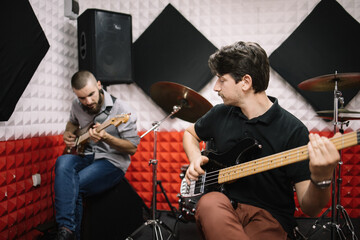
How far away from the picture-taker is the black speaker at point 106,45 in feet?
8.91

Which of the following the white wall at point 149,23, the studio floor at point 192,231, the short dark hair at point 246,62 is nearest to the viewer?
the short dark hair at point 246,62

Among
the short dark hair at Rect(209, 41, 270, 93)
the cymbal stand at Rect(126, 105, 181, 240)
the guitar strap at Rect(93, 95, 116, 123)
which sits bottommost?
the cymbal stand at Rect(126, 105, 181, 240)

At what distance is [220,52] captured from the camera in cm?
142

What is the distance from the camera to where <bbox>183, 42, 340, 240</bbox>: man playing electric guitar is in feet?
3.21

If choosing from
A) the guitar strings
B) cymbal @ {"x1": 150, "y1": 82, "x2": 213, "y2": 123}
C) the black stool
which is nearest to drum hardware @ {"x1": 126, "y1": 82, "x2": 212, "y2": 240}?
cymbal @ {"x1": 150, "y1": 82, "x2": 213, "y2": 123}

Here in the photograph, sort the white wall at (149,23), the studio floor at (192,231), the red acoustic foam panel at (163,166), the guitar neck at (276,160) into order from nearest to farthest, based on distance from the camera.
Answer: the guitar neck at (276,160) < the studio floor at (192,231) < the white wall at (149,23) < the red acoustic foam panel at (163,166)

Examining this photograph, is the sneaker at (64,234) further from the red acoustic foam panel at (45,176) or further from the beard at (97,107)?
the beard at (97,107)

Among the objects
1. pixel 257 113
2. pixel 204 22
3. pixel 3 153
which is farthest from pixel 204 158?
pixel 204 22

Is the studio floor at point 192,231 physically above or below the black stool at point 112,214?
below

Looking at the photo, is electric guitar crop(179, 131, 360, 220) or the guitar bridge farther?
the guitar bridge

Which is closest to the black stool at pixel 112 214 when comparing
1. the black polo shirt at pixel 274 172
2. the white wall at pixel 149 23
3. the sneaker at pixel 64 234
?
the sneaker at pixel 64 234

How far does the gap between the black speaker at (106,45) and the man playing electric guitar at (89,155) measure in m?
0.47

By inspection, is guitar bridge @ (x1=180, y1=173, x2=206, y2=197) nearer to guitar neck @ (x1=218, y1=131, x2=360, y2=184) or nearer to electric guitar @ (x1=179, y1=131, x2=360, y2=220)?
electric guitar @ (x1=179, y1=131, x2=360, y2=220)

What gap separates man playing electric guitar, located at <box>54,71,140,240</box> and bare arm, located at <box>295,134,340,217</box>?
4.71 ft
